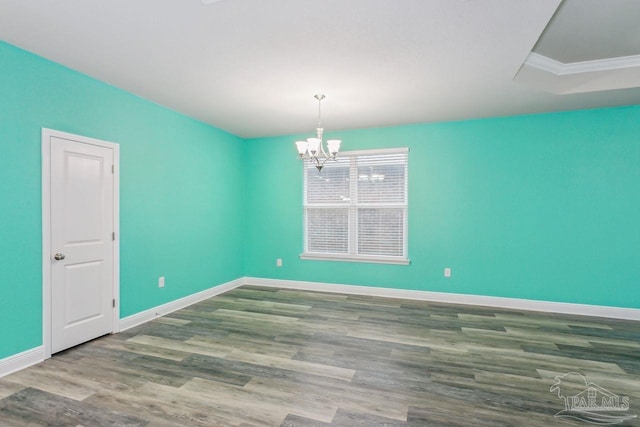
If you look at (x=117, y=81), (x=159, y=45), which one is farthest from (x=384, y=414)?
(x=117, y=81)

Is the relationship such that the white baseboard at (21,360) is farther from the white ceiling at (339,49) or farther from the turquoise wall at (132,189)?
the white ceiling at (339,49)

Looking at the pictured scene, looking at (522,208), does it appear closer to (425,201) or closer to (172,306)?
(425,201)

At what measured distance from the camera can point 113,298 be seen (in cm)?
348

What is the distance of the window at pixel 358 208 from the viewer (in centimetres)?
503

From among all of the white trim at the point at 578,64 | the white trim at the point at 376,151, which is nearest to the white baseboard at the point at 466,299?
the white trim at the point at 376,151

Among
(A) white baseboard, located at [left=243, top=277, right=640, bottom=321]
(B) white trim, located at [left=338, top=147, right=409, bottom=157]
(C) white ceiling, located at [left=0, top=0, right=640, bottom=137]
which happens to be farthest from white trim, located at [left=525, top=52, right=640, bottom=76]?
(A) white baseboard, located at [left=243, top=277, right=640, bottom=321]

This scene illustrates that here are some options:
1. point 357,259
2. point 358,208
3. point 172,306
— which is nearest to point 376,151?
point 358,208

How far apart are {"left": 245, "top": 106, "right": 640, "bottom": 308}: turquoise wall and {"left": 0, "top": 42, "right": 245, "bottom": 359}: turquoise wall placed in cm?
193

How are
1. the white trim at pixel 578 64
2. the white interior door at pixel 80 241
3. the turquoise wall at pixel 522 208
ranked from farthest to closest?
the turquoise wall at pixel 522 208, the white trim at pixel 578 64, the white interior door at pixel 80 241

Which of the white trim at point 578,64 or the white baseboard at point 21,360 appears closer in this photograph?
the white baseboard at point 21,360

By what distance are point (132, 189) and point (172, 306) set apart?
63.7 inches

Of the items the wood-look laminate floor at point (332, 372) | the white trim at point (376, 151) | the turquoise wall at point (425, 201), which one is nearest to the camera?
the wood-look laminate floor at point (332, 372)

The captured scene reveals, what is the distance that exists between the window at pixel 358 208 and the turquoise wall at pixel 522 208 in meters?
0.16

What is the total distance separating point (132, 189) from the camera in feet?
12.1
